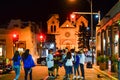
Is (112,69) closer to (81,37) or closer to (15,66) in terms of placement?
(15,66)

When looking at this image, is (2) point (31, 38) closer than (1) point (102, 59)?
No

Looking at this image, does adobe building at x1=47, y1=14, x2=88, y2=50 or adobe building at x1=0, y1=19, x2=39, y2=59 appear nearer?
adobe building at x1=0, y1=19, x2=39, y2=59

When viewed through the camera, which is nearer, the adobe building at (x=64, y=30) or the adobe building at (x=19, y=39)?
the adobe building at (x=19, y=39)

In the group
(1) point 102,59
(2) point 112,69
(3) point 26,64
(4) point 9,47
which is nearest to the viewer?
(3) point 26,64

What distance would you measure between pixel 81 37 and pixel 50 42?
8379 millimetres

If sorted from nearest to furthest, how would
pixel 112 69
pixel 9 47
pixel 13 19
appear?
pixel 112 69 < pixel 9 47 < pixel 13 19

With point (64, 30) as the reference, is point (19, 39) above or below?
below

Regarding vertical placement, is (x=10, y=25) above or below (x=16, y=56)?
above

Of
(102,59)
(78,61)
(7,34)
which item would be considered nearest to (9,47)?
(7,34)

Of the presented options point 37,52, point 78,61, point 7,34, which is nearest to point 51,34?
point 37,52

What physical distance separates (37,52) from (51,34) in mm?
24119

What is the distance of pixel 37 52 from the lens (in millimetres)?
80875

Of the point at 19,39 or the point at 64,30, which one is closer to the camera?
the point at 19,39

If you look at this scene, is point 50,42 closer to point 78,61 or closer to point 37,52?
point 37,52
